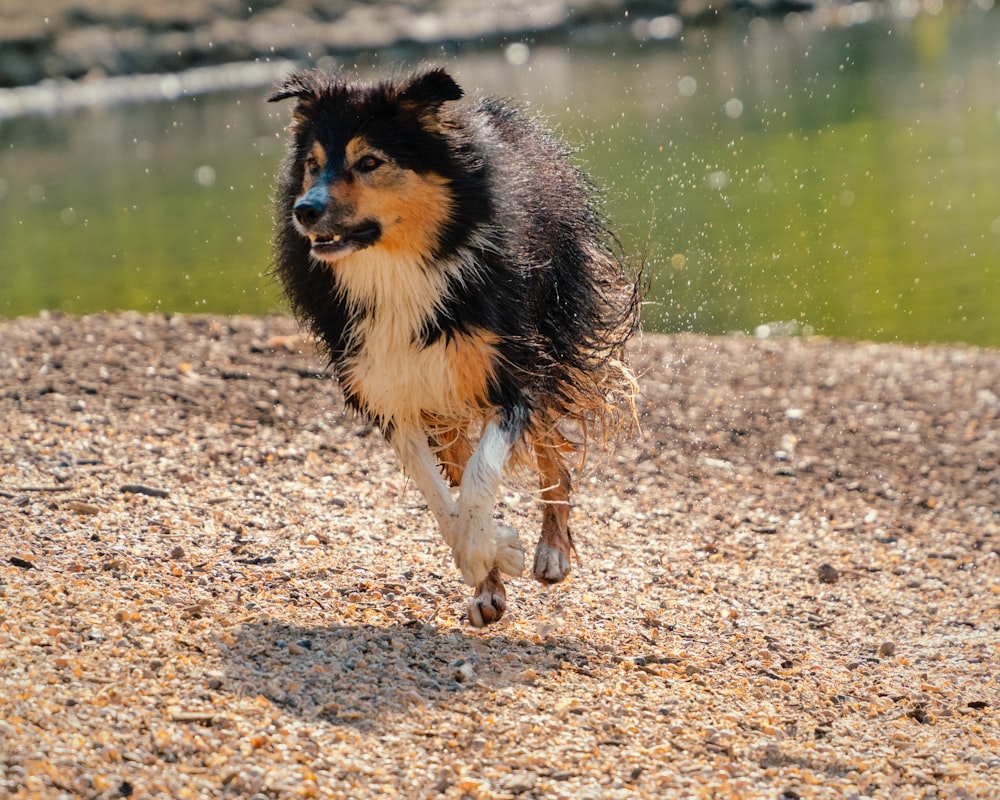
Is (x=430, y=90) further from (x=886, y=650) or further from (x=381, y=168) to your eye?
(x=886, y=650)

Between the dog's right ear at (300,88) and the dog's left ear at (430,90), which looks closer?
the dog's left ear at (430,90)

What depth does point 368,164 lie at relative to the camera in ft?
17.9

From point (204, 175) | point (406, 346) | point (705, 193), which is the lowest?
point (204, 175)

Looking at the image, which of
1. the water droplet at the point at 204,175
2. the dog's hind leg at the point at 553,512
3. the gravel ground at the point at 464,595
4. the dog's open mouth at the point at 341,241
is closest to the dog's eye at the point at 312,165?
the dog's open mouth at the point at 341,241

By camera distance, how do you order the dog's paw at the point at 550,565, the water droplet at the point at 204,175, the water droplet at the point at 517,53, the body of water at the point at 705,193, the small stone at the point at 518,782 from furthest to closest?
1. the water droplet at the point at 517,53
2. the water droplet at the point at 204,175
3. the body of water at the point at 705,193
4. the dog's paw at the point at 550,565
5. the small stone at the point at 518,782

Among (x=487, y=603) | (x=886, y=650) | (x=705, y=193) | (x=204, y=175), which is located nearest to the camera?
(x=487, y=603)

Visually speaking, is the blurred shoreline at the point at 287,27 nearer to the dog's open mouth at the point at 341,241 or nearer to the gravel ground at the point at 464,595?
the gravel ground at the point at 464,595

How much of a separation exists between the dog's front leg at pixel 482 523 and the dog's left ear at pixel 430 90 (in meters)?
1.37

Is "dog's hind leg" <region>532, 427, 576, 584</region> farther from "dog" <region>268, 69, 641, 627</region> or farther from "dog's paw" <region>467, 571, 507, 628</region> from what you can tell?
"dog's paw" <region>467, 571, 507, 628</region>

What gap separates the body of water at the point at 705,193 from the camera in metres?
15.8

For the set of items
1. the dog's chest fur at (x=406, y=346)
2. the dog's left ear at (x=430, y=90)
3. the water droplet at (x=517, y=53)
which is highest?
the dog's left ear at (x=430, y=90)

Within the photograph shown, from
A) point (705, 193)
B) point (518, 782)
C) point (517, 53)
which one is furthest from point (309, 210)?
point (517, 53)

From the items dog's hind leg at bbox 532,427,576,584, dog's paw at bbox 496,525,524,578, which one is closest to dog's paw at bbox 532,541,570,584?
dog's hind leg at bbox 532,427,576,584

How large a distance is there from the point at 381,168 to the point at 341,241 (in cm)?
34
